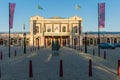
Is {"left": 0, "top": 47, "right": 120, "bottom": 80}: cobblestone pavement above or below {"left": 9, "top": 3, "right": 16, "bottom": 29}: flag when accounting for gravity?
below

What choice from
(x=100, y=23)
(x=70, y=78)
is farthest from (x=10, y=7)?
(x=70, y=78)

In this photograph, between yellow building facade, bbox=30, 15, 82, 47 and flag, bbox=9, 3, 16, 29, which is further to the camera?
yellow building facade, bbox=30, 15, 82, 47

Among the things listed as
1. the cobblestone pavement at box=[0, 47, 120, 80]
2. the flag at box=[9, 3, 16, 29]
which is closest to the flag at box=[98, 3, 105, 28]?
the flag at box=[9, 3, 16, 29]

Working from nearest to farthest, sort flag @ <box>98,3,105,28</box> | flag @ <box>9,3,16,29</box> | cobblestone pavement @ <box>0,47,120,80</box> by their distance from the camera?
cobblestone pavement @ <box>0,47,120,80</box> → flag @ <box>9,3,16,29</box> → flag @ <box>98,3,105,28</box>

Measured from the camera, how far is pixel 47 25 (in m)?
128

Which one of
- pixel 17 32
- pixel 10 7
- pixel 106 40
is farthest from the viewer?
pixel 17 32

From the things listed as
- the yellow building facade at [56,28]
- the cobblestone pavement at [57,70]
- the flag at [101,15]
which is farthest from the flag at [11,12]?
the yellow building facade at [56,28]

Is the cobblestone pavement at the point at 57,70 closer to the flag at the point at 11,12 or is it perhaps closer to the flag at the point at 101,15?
the flag at the point at 11,12

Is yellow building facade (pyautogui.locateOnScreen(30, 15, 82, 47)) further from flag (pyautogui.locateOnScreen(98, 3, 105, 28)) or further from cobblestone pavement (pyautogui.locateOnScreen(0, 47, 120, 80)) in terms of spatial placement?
cobblestone pavement (pyautogui.locateOnScreen(0, 47, 120, 80))

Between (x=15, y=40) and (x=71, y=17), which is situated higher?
(x=71, y=17)

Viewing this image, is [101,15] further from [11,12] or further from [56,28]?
[56,28]

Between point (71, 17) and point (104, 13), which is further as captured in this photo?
point (71, 17)

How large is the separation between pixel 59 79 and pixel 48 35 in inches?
4415

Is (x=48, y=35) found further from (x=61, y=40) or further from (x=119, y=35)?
(x=119, y=35)
